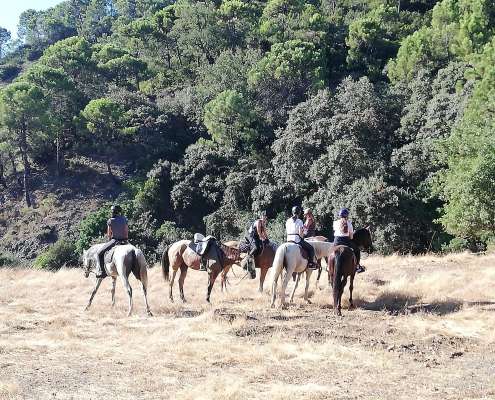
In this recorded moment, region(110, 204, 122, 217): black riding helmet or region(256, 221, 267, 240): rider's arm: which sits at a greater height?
region(110, 204, 122, 217): black riding helmet

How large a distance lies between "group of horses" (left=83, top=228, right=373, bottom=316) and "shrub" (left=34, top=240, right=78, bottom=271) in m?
25.3

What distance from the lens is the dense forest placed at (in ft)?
104

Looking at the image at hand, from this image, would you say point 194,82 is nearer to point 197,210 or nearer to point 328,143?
point 197,210

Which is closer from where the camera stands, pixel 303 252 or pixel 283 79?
pixel 303 252

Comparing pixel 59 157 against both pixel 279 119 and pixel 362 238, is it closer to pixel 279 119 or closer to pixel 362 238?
pixel 279 119

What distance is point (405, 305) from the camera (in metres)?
13.6

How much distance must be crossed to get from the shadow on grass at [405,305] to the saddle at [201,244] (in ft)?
13.4

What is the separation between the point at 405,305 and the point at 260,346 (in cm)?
500

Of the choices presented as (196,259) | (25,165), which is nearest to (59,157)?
(25,165)

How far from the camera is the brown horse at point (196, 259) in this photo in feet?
47.3

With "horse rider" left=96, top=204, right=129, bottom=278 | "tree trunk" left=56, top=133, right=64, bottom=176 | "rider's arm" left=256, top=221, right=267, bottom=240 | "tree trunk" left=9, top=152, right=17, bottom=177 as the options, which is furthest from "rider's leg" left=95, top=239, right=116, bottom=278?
"tree trunk" left=9, top=152, right=17, bottom=177

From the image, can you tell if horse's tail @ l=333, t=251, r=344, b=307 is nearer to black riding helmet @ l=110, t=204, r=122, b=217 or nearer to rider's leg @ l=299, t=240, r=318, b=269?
rider's leg @ l=299, t=240, r=318, b=269

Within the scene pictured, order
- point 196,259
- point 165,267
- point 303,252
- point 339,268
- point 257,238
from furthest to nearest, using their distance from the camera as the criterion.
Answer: point 165,267
point 257,238
point 196,259
point 303,252
point 339,268

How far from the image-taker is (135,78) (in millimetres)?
66438
